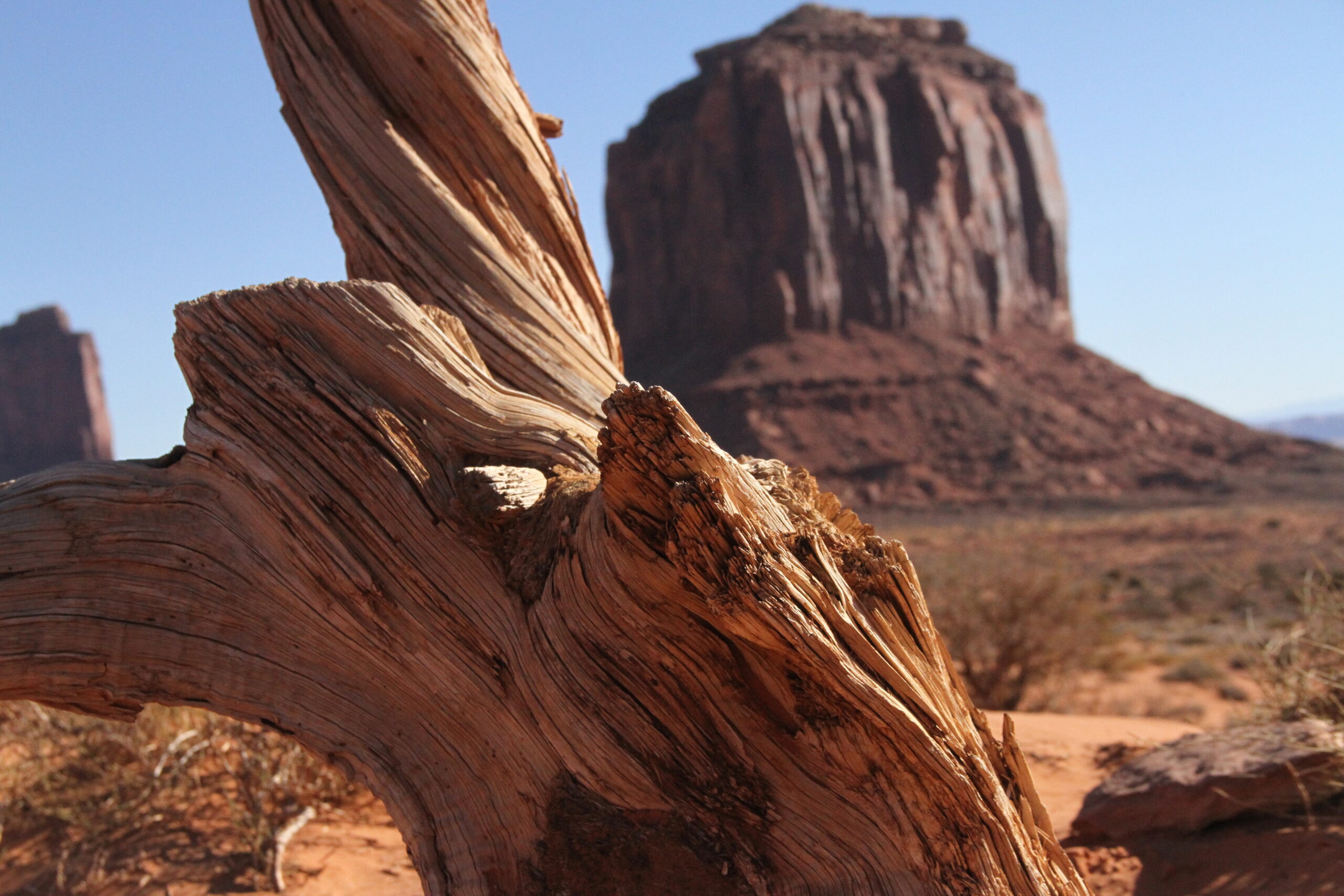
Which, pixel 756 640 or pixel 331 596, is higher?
pixel 331 596

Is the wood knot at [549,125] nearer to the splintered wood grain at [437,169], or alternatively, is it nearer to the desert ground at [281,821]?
the splintered wood grain at [437,169]

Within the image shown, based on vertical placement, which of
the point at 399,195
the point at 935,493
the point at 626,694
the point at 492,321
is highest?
the point at 935,493

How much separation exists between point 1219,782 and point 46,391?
99049mm

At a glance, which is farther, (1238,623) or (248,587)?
(1238,623)

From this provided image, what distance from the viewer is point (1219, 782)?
5.18 meters

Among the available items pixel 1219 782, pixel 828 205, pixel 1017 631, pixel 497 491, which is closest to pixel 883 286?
pixel 828 205

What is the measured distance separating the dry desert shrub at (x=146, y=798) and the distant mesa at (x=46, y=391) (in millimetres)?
91062

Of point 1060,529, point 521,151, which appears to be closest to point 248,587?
point 521,151

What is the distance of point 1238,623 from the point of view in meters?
18.9

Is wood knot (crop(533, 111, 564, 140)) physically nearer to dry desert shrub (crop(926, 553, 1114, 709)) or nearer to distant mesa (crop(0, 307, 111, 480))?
dry desert shrub (crop(926, 553, 1114, 709))

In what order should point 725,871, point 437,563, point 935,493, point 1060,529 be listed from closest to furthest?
point 725,871
point 437,563
point 1060,529
point 935,493

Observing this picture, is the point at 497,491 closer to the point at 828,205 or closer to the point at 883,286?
the point at 883,286

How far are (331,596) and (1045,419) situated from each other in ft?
193

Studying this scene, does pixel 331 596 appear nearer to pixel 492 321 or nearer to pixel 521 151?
pixel 492 321
